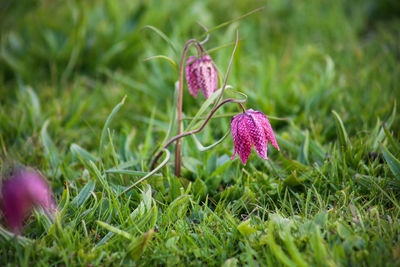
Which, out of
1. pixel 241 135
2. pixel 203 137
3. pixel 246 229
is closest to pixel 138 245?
pixel 246 229

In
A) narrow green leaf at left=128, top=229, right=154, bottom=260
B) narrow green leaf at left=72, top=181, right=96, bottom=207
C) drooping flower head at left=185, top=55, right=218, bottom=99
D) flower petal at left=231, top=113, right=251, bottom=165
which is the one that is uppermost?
drooping flower head at left=185, top=55, right=218, bottom=99

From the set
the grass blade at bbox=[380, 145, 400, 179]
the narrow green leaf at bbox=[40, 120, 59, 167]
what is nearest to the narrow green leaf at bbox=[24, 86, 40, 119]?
the narrow green leaf at bbox=[40, 120, 59, 167]

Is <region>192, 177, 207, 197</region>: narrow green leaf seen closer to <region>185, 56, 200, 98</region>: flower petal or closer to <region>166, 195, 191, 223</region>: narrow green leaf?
<region>166, 195, 191, 223</region>: narrow green leaf

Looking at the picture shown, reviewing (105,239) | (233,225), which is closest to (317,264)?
(233,225)

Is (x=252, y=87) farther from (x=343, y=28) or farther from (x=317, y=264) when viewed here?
(x=317, y=264)

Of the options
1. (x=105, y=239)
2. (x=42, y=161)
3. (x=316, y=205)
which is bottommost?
(x=316, y=205)

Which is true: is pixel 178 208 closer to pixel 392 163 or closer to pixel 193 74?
pixel 193 74

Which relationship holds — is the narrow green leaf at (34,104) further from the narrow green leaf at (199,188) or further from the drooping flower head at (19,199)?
the narrow green leaf at (199,188)
